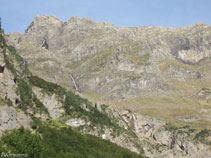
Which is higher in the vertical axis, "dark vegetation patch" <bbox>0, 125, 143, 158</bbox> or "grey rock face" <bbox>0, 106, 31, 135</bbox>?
"grey rock face" <bbox>0, 106, 31, 135</bbox>

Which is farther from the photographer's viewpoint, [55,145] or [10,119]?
[55,145]

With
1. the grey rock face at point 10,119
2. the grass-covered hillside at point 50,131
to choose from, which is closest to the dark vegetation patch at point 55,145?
the grass-covered hillside at point 50,131

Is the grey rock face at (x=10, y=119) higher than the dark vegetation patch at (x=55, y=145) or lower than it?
higher

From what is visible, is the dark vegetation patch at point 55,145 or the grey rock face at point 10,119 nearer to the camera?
the dark vegetation patch at point 55,145

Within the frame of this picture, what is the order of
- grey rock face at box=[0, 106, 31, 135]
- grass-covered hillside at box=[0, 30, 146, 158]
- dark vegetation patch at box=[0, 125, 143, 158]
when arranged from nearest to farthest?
dark vegetation patch at box=[0, 125, 143, 158], grass-covered hillside at box=[0, 30, 146, 158], grey rock face at box=[0, 106, 31, 135]

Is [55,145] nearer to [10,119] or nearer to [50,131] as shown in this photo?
[50,131]

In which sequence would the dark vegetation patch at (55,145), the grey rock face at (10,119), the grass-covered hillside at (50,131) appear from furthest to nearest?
the grey rock face at (10,119) → the grass-covered hillside at (50,131) → the dark vegetation patch at (55,145)

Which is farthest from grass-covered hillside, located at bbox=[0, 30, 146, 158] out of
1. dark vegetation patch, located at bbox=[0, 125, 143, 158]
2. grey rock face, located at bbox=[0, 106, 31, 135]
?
grey rock face, located at bbox=[0, 106, 31, 135]

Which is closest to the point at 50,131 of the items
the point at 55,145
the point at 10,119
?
the point at 55,145

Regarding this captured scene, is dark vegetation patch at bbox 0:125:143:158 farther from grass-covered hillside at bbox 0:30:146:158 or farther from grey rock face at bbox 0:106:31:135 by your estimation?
grey rock face at bbox 0:106:31:135

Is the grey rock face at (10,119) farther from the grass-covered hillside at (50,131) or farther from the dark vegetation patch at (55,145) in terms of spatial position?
the dark vegetation patch at (55,145)

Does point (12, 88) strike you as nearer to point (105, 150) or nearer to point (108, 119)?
point (105, 150)

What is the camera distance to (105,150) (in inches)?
4815

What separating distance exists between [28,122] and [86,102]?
94.6 m
